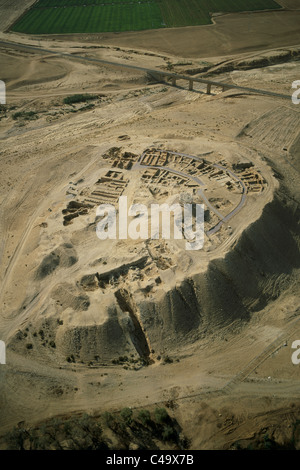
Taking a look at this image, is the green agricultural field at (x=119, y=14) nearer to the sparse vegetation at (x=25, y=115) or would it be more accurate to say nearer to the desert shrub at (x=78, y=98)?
the desert shrub at (x=78, y=98)

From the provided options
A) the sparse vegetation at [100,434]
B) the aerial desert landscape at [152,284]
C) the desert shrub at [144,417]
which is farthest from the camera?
the aerial desert landscape at [152,284]

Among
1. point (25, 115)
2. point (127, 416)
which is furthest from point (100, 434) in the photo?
point (25, 115)

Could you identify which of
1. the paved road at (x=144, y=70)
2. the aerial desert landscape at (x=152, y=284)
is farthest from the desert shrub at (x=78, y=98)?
the paved road at (x=144, y=70)

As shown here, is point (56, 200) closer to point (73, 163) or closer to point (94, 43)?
point (73, 163)

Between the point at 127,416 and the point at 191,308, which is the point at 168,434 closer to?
the point at 127,416

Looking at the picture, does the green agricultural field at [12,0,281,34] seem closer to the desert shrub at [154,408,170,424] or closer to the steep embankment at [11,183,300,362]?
the steep embankment at [11,183,300,362]

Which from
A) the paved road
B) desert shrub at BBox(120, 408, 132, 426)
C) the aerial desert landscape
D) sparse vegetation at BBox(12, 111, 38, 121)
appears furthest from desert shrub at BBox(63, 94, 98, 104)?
desert shrub at BBox(120, 408, 132, 426)
